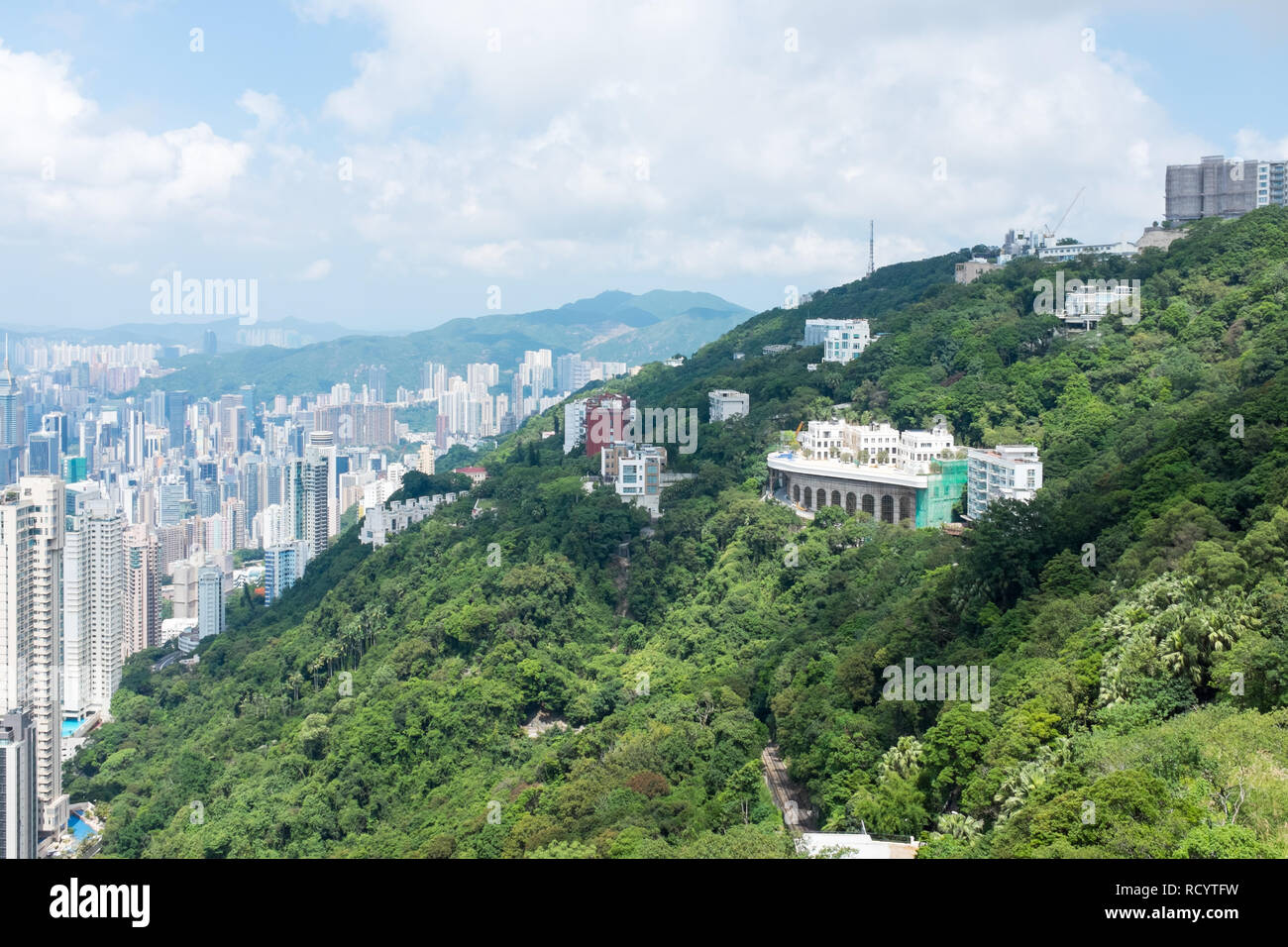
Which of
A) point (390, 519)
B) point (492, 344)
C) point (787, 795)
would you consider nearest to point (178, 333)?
point (492, 344)

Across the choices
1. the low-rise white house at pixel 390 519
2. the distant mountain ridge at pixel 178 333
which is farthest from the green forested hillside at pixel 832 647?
the distant mountain ridge at pixel 178 333

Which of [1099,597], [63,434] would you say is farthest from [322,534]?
[1099,597]

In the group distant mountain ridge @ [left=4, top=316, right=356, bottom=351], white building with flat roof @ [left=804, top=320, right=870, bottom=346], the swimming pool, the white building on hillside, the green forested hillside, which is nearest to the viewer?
the green forested hillside

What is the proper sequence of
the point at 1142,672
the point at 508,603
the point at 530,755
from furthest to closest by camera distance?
1. the point at 508,603
2. the point at 530,755
3. the point at 1142,672

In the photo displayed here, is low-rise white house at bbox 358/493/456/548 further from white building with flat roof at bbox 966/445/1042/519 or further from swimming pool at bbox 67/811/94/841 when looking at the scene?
white building with flat roof at bbox 966/445/1042/519

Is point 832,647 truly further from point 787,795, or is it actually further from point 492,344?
point 492,344

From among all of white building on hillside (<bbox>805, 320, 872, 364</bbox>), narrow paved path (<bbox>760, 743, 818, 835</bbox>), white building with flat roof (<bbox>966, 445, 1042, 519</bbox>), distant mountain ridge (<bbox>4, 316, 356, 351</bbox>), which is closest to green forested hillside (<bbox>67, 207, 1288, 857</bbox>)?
narrow paved path (<bbox>760, 743, 818, 835</bbox>)
